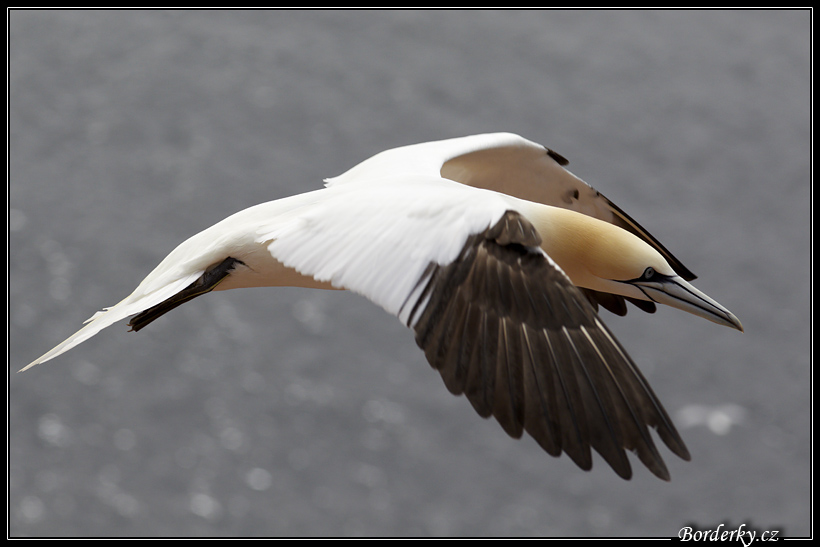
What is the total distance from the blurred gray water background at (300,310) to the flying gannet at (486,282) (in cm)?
1246

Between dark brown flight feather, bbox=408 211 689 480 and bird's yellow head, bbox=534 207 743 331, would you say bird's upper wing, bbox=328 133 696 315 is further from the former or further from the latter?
dark brown flight feather, bbox=408 211 689 480

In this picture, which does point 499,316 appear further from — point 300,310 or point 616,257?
point 300,310

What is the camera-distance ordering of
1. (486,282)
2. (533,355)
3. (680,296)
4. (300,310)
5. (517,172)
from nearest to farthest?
(533,355) < (486,282) < (680,296) < (517,172) < (300,310)

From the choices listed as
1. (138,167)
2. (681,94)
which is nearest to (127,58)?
(138,167)

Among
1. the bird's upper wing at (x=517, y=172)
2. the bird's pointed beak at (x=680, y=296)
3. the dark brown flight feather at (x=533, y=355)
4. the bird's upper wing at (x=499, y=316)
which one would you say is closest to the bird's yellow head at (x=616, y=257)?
the bird's pointed beak at (x=680, y=296)

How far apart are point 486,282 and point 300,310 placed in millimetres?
14325

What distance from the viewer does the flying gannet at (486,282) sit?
2732 mm

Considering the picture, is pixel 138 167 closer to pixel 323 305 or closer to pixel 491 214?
pixel 323 305

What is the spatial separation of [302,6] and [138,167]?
417cm

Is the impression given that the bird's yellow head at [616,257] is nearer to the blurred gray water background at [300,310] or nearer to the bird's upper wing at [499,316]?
the bird's upper wing at [499,316]

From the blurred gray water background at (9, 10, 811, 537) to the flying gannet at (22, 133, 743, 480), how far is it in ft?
40.9

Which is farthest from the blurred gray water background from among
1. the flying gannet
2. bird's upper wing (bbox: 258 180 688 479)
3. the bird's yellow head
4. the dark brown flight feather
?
the dark brown flight feather

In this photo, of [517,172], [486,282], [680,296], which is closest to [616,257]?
[680,296]

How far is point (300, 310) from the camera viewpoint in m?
17.1
